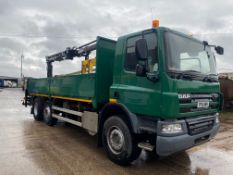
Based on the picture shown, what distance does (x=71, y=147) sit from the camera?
4914mm

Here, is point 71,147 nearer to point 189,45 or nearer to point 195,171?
point 195,171

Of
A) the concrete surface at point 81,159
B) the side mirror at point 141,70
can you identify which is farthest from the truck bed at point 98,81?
the side mirror at point 141,70

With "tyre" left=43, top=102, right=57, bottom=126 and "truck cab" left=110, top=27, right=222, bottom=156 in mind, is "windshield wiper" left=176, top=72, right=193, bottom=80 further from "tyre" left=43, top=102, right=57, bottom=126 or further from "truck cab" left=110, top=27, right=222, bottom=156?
"tyre" left=43, top=102, right=57, bottom=126

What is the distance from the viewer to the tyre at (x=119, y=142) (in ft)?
12.1

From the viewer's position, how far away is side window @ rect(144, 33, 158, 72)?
329 cm

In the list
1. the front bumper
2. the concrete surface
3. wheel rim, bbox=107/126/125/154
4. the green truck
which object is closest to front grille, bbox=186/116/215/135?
the green truck

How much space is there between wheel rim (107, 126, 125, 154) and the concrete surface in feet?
0.98

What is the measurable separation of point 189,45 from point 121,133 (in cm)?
212

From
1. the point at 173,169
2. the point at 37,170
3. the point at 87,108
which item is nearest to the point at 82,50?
the point at 87,108

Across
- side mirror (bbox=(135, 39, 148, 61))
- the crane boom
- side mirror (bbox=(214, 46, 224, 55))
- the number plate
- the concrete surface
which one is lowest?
the concrete surface

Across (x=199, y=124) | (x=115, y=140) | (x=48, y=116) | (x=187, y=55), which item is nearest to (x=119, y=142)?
(x=115, y=140)

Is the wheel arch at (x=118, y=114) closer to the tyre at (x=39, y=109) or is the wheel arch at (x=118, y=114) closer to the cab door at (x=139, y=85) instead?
the cab door at (x=139, y=85)

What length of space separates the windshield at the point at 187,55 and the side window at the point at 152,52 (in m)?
0.19

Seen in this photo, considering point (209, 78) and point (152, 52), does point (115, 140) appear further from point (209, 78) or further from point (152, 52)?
point (209, 78)
